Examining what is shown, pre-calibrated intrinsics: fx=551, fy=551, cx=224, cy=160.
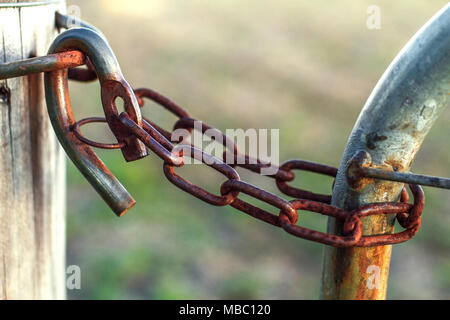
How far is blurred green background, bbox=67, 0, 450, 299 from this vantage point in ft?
10.3

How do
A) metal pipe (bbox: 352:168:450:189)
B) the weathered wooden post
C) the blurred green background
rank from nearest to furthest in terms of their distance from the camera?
metal pipe (bbox: 352:168:450:189), the weathered wooden post, the blurred green background

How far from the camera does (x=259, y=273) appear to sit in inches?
125

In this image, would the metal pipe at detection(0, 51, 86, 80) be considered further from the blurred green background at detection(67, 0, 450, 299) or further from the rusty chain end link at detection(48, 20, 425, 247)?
the blurred green background at detection(67, 0, 450, 299)

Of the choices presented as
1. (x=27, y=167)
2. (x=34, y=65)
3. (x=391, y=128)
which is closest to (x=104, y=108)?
(x=34, y=65)

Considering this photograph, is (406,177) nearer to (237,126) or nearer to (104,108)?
(104,108)

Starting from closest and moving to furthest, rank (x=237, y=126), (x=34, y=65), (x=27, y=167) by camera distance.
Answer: (x=34, y=65), (x=27, y=167), (x=237, y=126)

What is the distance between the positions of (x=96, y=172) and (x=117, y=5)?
638 centimetres

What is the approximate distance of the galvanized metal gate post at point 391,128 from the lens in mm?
964

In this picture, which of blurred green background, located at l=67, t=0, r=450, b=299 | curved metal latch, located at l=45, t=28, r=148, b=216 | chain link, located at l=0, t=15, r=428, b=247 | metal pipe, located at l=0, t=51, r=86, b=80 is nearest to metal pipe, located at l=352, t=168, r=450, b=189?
chain link, located at l=0, t=15, r=428, b=247

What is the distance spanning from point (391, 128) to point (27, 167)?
731 millimetres

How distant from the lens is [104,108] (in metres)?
0.99

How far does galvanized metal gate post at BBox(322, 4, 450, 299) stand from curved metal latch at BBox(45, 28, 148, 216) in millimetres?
406

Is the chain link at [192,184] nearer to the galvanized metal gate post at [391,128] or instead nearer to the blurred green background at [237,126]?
the galvanized metal gate post at [391,128]
